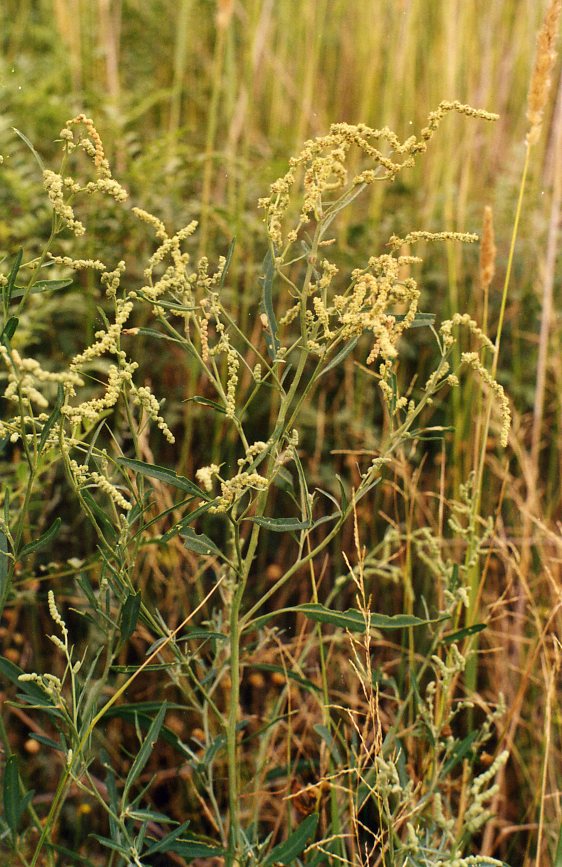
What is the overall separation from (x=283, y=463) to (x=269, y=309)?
0.16 metres

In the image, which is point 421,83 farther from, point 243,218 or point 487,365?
point 487,365

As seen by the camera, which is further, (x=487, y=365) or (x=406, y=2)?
(x=406, y=2)

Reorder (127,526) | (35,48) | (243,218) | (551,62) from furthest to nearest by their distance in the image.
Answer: (35,48) < (243,218) < (551,62) < (127,526)

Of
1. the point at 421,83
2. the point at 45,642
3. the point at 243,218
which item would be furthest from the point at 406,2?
the point at 45,642

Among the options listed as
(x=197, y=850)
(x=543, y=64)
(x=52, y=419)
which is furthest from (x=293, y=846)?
(x=543, y=64)

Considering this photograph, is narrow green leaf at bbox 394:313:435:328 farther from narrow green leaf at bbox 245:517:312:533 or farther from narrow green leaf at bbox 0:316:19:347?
narrow green leaf at bbox 0:316:19:347

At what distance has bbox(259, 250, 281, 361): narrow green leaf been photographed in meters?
0.95

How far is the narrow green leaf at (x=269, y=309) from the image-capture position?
0.95m

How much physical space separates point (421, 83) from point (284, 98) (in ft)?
1.40

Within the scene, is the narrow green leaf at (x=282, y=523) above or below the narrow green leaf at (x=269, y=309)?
below

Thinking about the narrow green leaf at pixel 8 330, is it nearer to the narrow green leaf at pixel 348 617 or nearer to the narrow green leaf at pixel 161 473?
the narrow green leaf at pixel 161 473

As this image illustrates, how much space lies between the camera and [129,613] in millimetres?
891

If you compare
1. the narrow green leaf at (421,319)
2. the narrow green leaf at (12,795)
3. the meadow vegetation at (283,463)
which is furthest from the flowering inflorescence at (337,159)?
the narrow green leaf at (12,795)

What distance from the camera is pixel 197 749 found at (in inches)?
64.3
